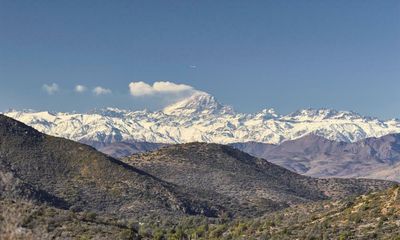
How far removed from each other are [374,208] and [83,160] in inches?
4434

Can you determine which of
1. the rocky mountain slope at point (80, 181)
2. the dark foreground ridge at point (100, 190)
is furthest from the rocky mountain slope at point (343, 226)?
the rocky mountain slope at point (80, 181)

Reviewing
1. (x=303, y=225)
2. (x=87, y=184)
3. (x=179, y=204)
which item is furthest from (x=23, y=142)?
(x=303, y=225)

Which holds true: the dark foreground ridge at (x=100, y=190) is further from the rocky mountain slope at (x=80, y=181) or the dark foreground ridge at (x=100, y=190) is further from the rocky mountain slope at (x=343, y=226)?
the rocky mountain slope at (x=343, y=226)

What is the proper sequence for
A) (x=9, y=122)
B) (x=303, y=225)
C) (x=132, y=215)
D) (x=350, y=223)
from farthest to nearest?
(x=9, y=122) < (x=132, y=215) < (x=303, y=225) < (x=350, y=223)

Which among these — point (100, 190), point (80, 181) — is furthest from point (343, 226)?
point (80, 181)

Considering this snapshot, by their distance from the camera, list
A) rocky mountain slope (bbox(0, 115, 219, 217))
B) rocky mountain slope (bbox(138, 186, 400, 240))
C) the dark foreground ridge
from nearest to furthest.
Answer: rocky mountain slope (bbox(138, 186, 400, 240)) → the dark foreground ridge → rocky mountain slope (bbox(0, 115, 219, 217))

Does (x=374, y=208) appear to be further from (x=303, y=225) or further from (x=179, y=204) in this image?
(x=179, y=204)

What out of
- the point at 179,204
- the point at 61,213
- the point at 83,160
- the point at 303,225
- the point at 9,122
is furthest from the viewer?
the point at 9,122

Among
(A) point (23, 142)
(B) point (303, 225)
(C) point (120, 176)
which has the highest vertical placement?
(A) point (23, 142)

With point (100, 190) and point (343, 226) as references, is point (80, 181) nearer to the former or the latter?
point (100, 190)

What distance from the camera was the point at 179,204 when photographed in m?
149

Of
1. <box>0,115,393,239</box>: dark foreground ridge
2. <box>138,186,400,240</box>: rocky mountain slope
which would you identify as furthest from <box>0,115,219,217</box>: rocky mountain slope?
<box>138,186,400,240</box>: rocky mountain slope

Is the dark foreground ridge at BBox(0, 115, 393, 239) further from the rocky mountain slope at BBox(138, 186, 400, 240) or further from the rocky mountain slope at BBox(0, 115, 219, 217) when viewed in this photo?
the rocky mountain slope at BBox(138, 186, 400, 240)

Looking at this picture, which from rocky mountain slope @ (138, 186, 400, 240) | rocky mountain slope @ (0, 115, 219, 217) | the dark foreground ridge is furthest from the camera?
rocky mountain slope @ (0, 115, 219, 217)
